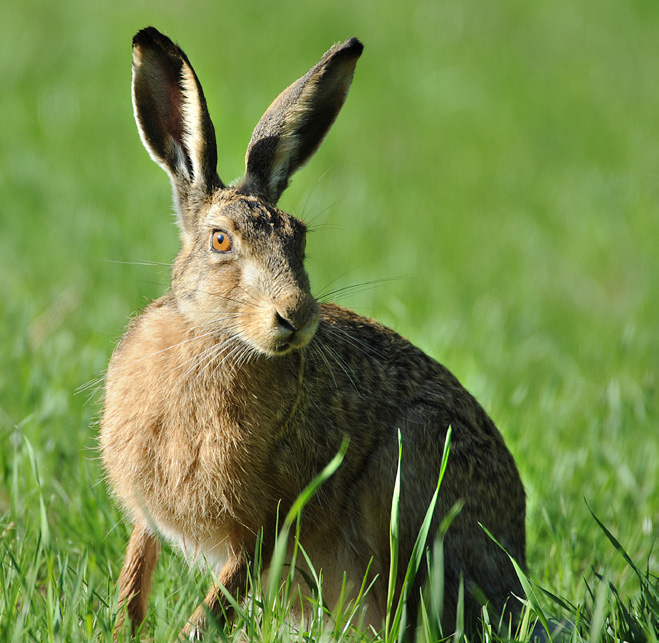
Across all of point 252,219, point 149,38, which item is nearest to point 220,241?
point 252,219

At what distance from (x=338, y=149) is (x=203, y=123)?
21.4ft

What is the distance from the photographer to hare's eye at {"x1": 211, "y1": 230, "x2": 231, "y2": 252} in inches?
141

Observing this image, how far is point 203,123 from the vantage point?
368 cm

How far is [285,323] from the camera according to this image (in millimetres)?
3270

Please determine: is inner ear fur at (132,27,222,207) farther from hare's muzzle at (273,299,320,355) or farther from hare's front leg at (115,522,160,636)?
hare's front leg at (115,522,160,636)

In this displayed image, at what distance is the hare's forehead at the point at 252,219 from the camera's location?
11.7ft

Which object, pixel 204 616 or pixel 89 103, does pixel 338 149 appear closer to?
pixel 89 103

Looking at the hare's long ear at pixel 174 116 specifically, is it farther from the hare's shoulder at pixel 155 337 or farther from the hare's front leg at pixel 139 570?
the hare's front leg at pixel 139 570

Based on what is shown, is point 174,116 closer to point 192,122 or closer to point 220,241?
point 192,122

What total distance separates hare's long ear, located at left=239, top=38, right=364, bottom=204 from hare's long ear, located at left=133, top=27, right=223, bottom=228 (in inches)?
7.0

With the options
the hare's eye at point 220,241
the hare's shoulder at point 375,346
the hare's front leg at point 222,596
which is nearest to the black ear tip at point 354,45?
the hare's eye at point 220,241

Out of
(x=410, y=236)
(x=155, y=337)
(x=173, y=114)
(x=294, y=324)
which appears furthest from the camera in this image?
(x=410, y=236)

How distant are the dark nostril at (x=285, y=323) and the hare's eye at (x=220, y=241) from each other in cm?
46

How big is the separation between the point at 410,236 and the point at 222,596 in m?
5.34
